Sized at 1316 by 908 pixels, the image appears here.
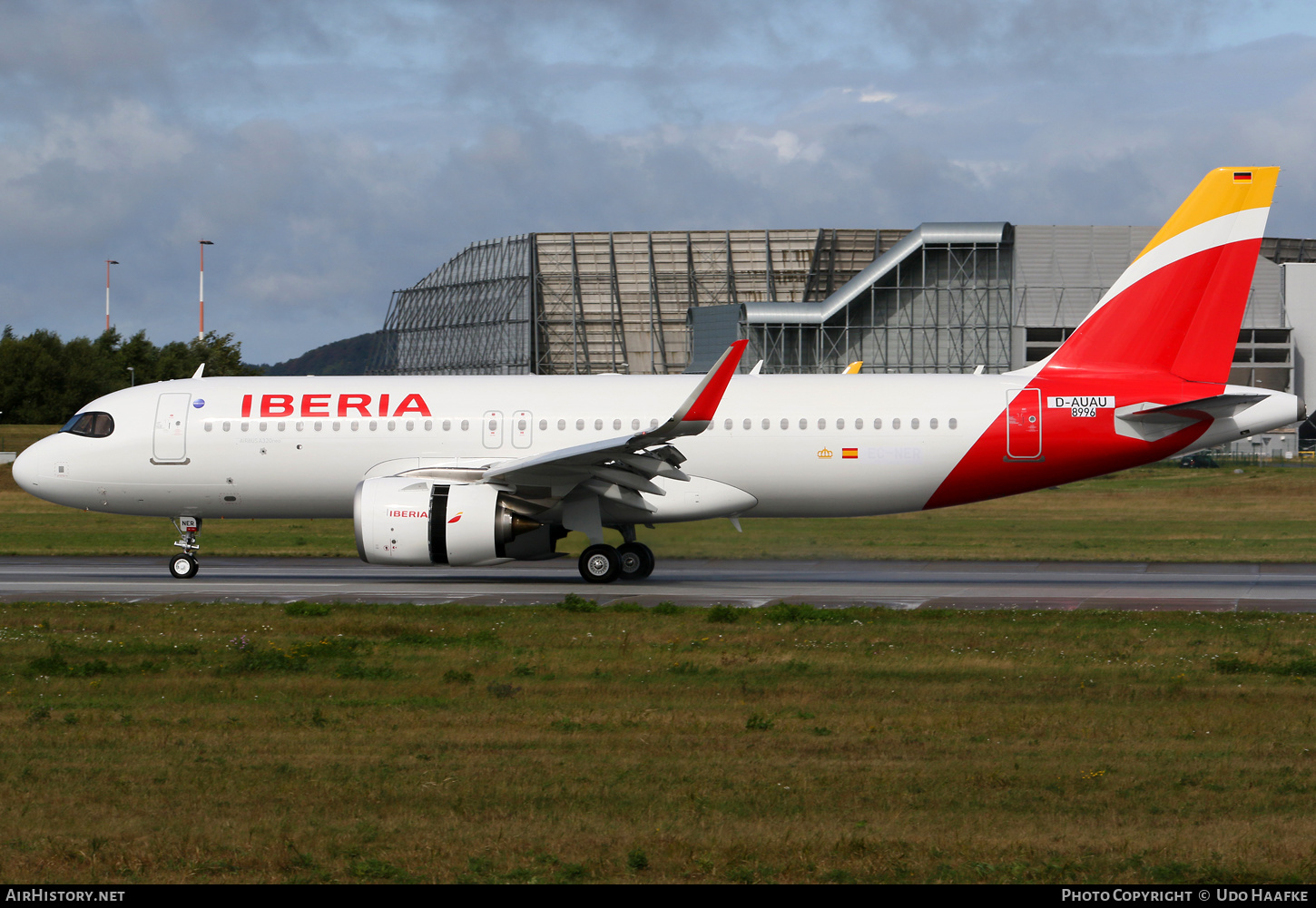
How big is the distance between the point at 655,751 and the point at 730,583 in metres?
13.6

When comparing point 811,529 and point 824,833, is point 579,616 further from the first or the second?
point 811,529

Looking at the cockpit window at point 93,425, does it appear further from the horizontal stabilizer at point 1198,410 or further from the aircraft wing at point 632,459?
the horizontal stabilizer at point 1198,410

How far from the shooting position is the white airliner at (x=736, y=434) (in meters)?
22.0

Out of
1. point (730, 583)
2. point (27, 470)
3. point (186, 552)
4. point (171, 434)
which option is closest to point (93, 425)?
point (27, 470)

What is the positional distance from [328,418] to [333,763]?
48.8 ft

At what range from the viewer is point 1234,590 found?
70.7 feet

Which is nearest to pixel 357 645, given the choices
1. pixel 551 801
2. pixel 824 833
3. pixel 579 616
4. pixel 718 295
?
pixel 579 616

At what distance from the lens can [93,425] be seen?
78.5 ft

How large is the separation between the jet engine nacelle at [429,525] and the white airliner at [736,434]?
0.17m

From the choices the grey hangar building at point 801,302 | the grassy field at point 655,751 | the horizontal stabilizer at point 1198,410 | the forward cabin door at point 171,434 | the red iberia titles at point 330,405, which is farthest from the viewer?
the grey hangar building at point 801,302

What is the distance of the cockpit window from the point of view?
23.8m

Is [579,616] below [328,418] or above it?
below

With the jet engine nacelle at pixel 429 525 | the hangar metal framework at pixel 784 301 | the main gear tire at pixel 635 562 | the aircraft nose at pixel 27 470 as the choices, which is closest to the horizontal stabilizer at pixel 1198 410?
the main gear tire at pixel 635 562

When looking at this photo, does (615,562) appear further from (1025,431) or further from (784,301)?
(784,301)
